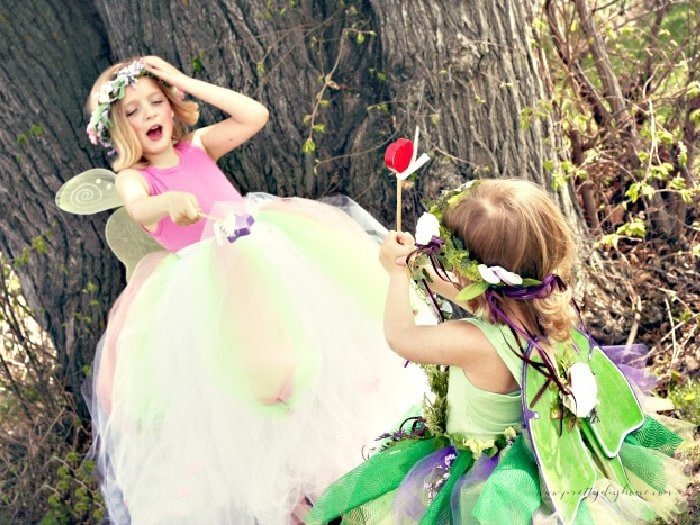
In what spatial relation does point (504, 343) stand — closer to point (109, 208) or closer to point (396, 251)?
point (396, 251)

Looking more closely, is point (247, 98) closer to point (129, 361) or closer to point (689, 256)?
point (129, 361)

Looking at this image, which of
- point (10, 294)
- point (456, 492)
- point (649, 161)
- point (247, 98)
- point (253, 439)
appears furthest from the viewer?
point (10, 294)

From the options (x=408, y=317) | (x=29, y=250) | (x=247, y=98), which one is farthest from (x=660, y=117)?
(x=29, y=250)

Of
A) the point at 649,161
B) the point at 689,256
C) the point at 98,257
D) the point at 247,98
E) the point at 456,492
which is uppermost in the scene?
the point at 247,98

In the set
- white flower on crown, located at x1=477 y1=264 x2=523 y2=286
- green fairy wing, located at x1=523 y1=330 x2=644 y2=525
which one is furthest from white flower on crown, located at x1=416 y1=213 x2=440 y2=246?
green fairy wing, located at x1=523 y1=330 x2=644 y2=525

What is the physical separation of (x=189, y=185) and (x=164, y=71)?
17.2 inches

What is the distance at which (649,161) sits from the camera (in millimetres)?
3734

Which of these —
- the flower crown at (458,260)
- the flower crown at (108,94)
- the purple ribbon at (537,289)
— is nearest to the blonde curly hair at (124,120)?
the flower crown at (108,94)

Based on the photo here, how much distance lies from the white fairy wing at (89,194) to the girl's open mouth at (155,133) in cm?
27

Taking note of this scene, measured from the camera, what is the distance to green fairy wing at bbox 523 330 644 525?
2248 mm

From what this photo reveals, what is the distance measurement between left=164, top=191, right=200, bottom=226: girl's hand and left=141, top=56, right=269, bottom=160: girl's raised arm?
1.85ft

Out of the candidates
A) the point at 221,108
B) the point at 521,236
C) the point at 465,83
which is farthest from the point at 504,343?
the point at 221,108

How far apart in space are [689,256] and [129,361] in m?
2.60

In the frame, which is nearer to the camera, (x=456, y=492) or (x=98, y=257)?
(x=456, y=492)
